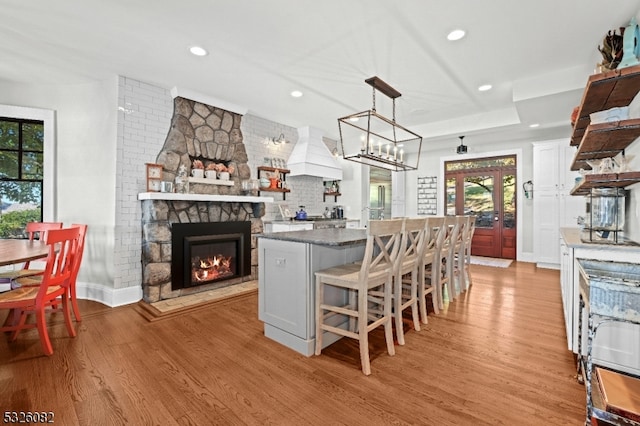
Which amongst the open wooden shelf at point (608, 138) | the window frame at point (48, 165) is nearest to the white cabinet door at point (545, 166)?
the open wooden shelf at point (608, 138)

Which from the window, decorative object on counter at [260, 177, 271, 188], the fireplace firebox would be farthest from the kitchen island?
the window

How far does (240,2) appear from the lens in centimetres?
244

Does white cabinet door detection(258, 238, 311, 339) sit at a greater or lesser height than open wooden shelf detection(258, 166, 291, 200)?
lesser

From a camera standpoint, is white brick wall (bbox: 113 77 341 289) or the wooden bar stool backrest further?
white brick wall (bbox: 113 77 341 289)

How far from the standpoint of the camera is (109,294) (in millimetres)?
3668

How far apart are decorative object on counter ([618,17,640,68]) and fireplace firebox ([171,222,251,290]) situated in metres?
4.44

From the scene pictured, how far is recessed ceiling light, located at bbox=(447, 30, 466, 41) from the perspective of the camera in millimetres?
2850

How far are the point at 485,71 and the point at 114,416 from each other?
15.5ft

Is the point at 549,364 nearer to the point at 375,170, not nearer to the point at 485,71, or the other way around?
the point at 485,71

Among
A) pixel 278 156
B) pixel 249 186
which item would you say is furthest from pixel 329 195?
pixel 249 186

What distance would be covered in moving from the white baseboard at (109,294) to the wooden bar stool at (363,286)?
2697mm

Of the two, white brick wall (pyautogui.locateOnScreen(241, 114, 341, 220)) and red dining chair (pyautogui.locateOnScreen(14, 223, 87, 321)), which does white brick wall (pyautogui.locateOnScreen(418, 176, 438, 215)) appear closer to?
white brick wall (pyautogui.locateOnScreen(241, 114, 341, 220))

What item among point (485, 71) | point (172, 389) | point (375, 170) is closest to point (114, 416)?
point (172, 389)

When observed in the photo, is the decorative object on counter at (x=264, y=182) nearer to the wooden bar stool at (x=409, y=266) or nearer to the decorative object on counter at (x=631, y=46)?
the wooden bar stool at (x=409, y=266)
